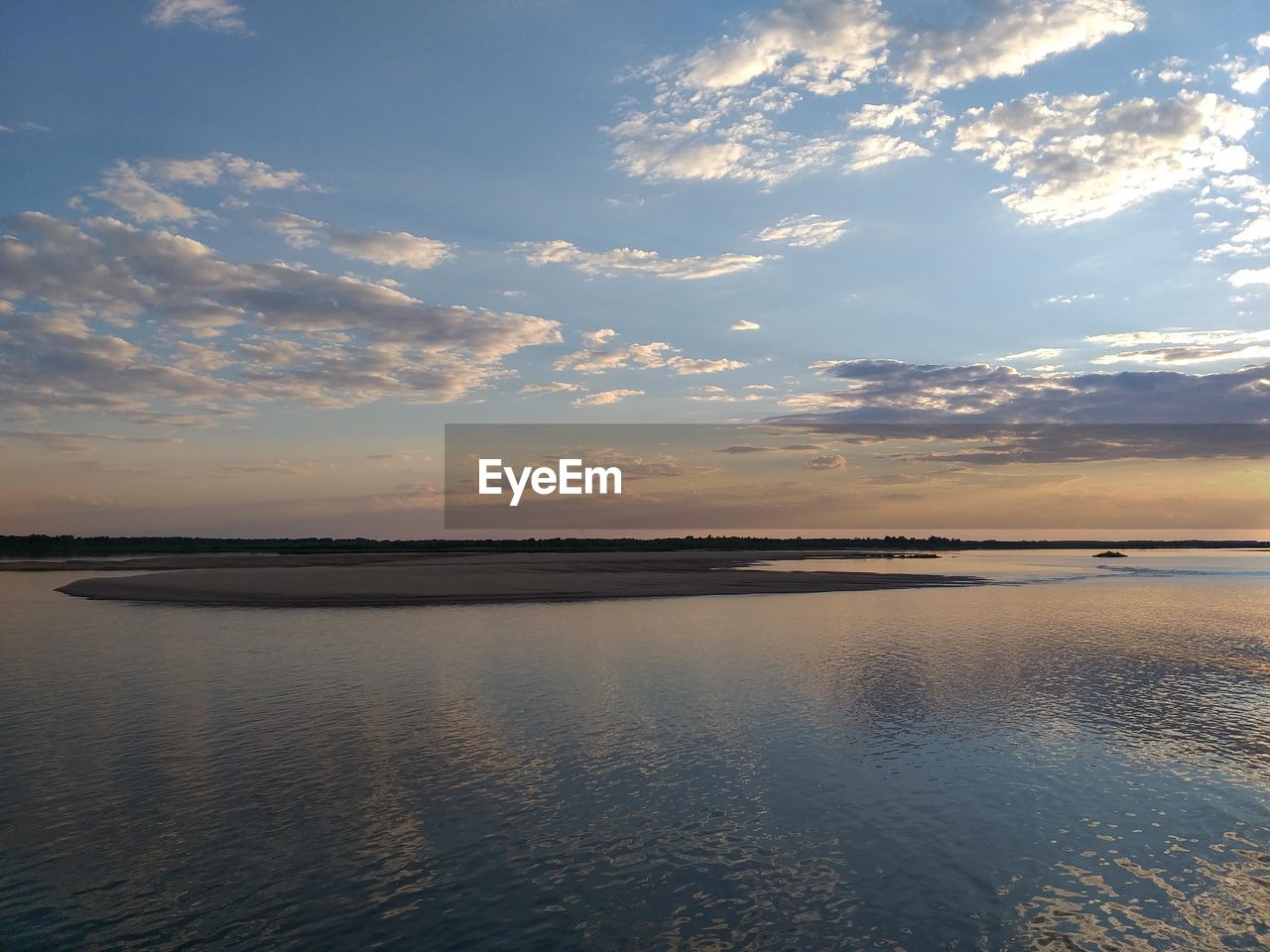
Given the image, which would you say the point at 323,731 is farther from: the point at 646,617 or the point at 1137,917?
the point at 646,617

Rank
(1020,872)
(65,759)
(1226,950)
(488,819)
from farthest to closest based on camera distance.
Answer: (65,759), (488,819), (1020,872), (1226,950)

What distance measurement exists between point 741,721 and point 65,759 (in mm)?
13518

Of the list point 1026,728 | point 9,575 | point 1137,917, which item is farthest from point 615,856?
point 9,575

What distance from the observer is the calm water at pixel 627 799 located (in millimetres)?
9320

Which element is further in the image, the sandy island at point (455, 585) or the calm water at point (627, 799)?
the sandy island at point (455, 585)

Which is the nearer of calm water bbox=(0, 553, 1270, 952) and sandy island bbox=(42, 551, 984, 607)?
calm water bbox=(0, 553, 1270, 952)

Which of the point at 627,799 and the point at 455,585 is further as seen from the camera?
the point at 455,585

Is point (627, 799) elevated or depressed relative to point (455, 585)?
depressed

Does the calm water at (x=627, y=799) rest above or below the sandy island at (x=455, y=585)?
below

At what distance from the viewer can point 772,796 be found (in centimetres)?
1348

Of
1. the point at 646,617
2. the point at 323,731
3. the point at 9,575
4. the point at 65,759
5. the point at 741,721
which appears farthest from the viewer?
the point at 9,575

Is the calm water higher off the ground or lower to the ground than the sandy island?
lower

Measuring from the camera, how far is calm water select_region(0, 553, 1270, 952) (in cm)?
932

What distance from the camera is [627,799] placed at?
13273 mm
